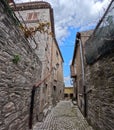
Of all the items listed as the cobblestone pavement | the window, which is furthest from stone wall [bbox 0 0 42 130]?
the window

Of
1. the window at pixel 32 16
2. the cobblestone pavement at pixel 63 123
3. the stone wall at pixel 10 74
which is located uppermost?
the window at pixel 32 16

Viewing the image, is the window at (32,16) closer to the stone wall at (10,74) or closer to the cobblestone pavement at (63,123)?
the stone wall at (10,74)

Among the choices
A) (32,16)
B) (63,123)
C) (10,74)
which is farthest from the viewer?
(32,16)

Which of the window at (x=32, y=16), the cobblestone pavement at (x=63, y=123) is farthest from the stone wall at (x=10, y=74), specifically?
the window at (x=32, y=16)

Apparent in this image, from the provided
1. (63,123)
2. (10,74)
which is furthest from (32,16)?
(10,74)

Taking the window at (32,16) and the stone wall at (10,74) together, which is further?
the window at (32,16)

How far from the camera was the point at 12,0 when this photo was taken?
331 cm

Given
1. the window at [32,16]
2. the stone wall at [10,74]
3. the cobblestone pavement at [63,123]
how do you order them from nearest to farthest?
the stone wall at [10,74] < the cobblestone pavement at [63,123] < the window at [32,16]

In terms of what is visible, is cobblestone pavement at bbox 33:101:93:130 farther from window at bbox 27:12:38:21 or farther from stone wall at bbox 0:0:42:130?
window at bbox 27:12:38:21

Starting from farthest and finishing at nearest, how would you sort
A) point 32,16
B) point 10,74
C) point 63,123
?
point 32,16 < point 63,123 < point 10,74

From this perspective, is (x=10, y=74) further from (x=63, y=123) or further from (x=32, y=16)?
(x=32, y=16)

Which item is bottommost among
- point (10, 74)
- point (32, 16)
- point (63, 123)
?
point (63, 123)

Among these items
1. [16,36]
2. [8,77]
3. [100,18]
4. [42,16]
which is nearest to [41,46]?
[42,16]

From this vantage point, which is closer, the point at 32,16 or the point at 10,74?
the point at 10,74
